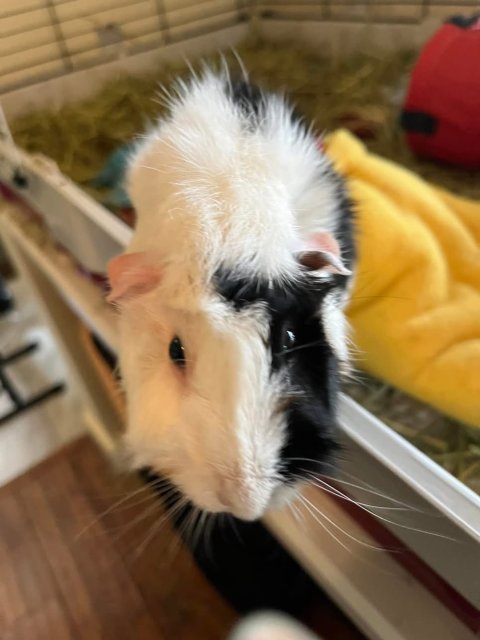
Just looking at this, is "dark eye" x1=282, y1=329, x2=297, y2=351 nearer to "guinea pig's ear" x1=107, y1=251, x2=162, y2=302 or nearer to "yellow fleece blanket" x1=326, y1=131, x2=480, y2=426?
"guinea pig's ear" x1=107, y1=251, x2=162, y2=302

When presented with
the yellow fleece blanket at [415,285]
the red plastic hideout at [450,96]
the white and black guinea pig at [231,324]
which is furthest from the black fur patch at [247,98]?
the red plastic hideout at [450,96]

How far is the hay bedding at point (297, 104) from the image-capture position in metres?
0.95

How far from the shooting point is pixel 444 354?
0.58 m

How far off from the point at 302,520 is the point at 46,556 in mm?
696

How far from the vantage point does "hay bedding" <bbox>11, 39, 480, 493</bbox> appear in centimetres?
95

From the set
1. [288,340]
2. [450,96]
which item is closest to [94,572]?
[288,340]

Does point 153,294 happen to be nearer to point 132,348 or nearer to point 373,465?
point 132,348

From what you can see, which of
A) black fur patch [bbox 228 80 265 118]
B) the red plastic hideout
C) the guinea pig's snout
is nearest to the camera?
the guinea pig's snout

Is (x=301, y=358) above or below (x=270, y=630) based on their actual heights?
above

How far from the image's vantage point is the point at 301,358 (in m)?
0.38

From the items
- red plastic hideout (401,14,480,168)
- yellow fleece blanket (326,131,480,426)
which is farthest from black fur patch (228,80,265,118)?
red plastic hideout (401,14,480,168)

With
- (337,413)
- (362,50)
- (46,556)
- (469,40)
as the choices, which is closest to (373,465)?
(337,413)

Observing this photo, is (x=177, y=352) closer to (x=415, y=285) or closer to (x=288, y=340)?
(x=288, y=340)

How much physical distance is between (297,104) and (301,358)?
58 cm
